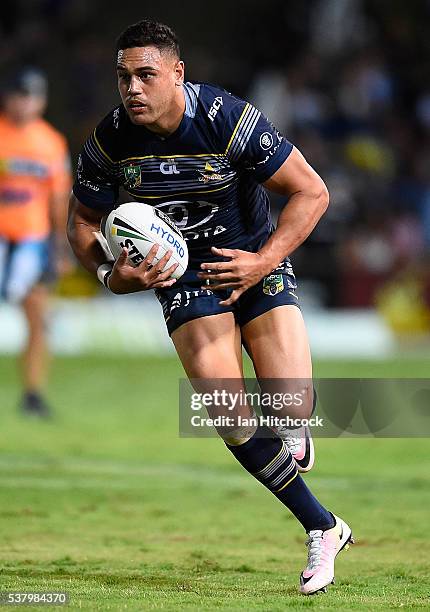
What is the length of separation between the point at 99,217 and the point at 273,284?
96cm

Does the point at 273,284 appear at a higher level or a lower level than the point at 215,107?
lower

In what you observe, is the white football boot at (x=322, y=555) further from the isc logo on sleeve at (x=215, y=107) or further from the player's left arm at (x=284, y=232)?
the isc logo on sleeve at (x=215, y=107)

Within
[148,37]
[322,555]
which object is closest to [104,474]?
[322,555]

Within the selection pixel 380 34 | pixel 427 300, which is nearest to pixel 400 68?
pixel 380 34

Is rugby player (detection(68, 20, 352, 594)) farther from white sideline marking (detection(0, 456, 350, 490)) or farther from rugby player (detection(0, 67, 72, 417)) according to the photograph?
rugby player (detection(0, 67, 72, 417))

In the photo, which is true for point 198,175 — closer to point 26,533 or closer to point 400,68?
point 26,533

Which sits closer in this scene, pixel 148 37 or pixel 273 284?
pixel 148 37

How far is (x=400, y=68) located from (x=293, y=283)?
16110mm

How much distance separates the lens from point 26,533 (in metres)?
6.98

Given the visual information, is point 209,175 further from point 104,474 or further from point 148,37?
point 104,474

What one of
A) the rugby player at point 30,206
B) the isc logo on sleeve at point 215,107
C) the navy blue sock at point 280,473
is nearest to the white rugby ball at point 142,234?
the isc logo on sleeve at point 215,107

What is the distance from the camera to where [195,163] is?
5.80m

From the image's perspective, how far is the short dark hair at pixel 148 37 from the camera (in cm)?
564

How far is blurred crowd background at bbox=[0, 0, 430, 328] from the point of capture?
18.8m
